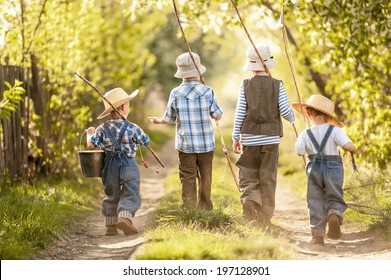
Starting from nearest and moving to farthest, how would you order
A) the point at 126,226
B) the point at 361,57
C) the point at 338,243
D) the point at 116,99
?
1. the point at 338,243
2. the point at 126,226
3. the point at 116,99
4. the point at 361,57

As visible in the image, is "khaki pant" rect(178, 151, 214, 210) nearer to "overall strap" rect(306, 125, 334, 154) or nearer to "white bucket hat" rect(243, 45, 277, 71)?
"white bucket hat" rect(243, 45, 277, 71)

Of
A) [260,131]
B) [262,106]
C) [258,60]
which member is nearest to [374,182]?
[260,131]

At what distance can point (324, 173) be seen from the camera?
24.3ft

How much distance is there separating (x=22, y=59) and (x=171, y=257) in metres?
6.33

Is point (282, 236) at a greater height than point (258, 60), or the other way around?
point (258, 60)

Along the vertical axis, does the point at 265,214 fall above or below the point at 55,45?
below

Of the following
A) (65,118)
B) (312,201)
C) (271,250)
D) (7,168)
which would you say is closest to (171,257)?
(271,250)

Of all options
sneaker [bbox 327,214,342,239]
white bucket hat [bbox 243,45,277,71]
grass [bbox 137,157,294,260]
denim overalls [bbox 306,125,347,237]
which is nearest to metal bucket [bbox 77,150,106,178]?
grass [bbox 137,157,294,260]

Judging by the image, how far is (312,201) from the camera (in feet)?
24.4

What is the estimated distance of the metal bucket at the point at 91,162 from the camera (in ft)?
26.0

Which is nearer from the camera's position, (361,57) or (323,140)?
(323,140)

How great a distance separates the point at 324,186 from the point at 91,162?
262cm

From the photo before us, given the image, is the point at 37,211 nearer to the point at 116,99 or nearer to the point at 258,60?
the point at 116,99
